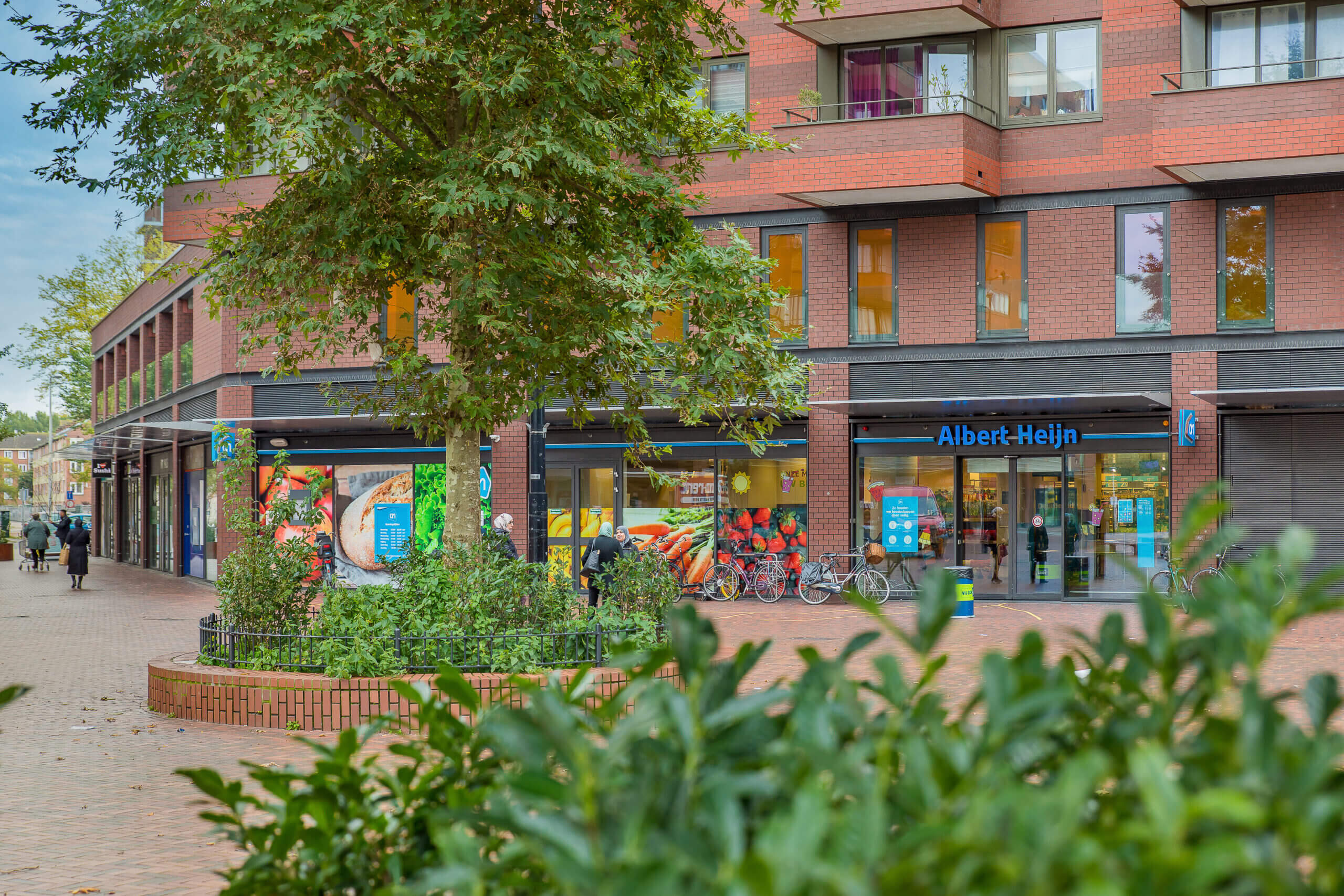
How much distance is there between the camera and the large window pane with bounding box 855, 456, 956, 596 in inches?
866

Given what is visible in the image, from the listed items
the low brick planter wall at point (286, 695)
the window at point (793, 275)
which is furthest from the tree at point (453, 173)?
the window at point (793, 275)

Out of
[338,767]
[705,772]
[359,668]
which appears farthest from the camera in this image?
[359,668]

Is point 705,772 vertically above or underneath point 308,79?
underneath

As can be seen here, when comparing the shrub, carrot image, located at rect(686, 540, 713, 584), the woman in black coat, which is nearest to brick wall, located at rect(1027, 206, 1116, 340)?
carrot image, located at rect(686, 540, 713, 584)

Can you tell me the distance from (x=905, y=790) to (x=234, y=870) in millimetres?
1401

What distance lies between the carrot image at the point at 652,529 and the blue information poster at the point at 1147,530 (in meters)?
7.98

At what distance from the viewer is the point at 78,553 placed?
92.6 ft

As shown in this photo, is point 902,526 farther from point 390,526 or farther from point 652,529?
point 390,526

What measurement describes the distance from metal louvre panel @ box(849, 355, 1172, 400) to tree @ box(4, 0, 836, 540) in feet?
35.5

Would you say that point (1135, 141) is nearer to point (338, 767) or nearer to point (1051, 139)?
point (1051, 139)

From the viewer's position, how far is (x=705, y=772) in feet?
5.37

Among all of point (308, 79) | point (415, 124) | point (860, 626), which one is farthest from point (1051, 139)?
point (308, 79)

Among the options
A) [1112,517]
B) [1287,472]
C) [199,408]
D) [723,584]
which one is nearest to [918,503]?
[1112,517]

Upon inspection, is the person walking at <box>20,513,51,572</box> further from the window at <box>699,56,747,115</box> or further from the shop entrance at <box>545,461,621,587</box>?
the window at <box>699,56,747,115</box>
